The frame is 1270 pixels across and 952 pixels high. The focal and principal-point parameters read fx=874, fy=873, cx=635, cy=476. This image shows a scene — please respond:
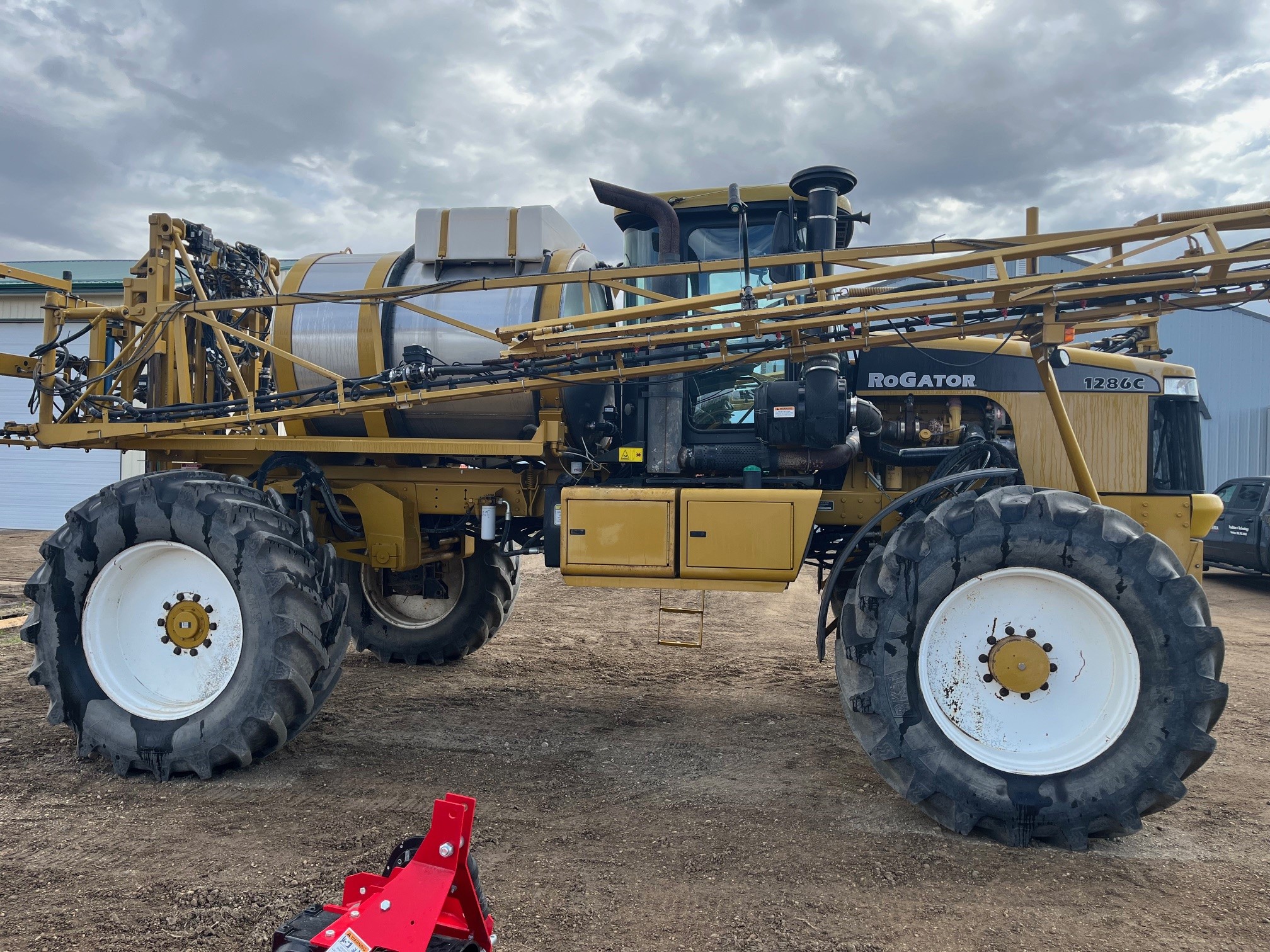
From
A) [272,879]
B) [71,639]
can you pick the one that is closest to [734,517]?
[272,879]

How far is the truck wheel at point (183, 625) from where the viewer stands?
436 cm

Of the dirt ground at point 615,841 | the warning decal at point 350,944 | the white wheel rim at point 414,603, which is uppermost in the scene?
the white wheel rim at point 414,603

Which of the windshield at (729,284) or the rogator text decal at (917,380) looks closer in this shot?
the rogator text decal at (917,380)

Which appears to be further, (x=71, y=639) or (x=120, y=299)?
(x=120, y=299)

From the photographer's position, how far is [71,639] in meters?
4.62

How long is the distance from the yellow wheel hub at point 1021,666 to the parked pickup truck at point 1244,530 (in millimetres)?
10704

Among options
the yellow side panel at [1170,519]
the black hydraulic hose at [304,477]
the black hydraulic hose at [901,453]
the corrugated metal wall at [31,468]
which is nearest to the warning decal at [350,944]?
the black hydraulic hose at [304,477]

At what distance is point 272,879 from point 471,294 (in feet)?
10.9

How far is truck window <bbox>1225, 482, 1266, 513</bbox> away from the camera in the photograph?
12539 millimetres

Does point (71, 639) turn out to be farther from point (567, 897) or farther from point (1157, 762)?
point (1157, 762)

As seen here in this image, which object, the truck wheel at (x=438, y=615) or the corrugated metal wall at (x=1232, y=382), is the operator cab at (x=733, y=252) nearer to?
the truck wheel at (x=438, y=615)

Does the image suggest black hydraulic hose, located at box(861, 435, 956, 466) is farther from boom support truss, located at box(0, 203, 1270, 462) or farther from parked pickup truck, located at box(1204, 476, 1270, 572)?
parked pickup truck, located at box(1204, 476, 1270, 572)

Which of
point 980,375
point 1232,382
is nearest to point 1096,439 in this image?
point 980,375

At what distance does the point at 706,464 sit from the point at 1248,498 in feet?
37.4
